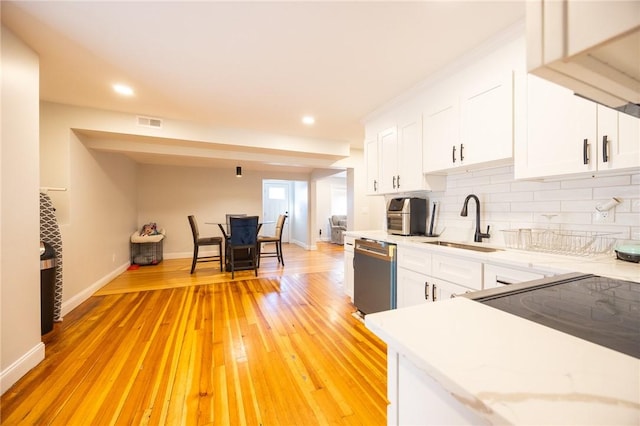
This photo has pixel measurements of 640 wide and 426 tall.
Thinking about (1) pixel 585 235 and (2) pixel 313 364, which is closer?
(1) pixel 585 235

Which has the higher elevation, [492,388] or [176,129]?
[176,129]

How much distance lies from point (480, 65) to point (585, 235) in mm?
1356

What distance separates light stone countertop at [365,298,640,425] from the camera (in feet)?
1.10

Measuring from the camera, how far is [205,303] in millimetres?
3080

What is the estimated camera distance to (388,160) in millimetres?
2895

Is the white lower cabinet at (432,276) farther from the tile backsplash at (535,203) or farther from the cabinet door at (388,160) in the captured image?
the cabinet door at (388,160)

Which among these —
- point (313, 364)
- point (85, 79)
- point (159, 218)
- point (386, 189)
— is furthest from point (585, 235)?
point (159, 218)

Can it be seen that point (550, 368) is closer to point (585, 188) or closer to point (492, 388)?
point (492, 388)

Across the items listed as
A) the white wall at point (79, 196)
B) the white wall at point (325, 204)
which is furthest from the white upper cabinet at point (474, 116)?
the white wall at point (325, 204)

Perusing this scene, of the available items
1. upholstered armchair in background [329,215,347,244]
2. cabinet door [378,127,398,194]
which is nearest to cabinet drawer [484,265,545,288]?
cabinet door [378,127,398,194]

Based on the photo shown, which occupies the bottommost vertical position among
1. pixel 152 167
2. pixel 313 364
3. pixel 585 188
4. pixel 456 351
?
pixel 313 364

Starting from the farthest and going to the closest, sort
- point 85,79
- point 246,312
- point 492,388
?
1. point 246,312
2. point 85,79
3. point 492,388

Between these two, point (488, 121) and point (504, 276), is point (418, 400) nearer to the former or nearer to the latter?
point (504, 276)

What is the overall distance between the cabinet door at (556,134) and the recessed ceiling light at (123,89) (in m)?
3.38
